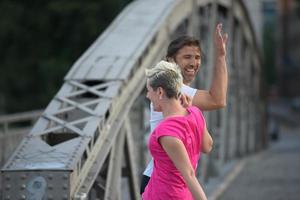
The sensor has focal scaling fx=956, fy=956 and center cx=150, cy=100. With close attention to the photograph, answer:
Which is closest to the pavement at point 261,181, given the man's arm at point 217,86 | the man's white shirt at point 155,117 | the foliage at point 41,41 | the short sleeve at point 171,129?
the man's arm at point 217,86

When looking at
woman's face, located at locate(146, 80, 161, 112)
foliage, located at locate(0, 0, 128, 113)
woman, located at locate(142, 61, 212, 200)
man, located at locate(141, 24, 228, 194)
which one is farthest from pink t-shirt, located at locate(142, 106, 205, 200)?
foliage, located at locate(0, 0, 128, 113)

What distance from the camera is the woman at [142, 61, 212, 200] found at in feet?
16.0

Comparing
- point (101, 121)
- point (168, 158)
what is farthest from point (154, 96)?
point (101, 121)

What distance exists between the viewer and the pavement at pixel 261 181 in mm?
12547

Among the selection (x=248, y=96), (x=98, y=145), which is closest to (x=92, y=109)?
(x=98, y=145)

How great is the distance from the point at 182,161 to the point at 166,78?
1.44 feet

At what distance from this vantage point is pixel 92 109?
26.0 ft

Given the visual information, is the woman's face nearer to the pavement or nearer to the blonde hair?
the blonde hair

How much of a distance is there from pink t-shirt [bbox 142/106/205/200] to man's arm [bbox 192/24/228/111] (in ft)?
2.38

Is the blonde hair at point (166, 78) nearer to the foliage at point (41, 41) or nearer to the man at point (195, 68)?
the man at point (195, 68)

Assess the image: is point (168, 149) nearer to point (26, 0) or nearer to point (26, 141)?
point (26, 141)

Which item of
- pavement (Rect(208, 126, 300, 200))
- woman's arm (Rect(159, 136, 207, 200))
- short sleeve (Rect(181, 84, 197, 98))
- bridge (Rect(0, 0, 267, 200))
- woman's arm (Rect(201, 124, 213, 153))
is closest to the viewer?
woman's arm (Rect(159, 136, 207, 200))

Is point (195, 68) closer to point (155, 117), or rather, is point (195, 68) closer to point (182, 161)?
point (155, 117)

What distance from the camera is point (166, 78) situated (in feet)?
16.3
